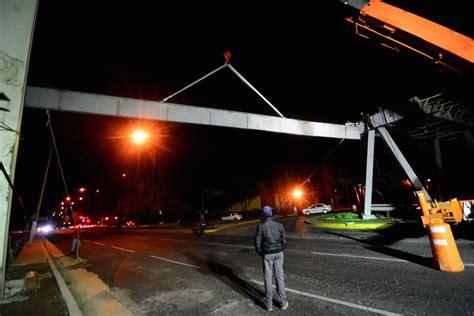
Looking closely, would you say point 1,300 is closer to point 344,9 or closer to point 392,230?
point 344,9

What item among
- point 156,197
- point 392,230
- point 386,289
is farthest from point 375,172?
point 156,197

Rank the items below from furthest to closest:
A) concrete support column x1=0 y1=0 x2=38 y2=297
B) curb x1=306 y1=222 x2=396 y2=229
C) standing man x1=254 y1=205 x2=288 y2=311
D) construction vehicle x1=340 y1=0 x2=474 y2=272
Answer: curb x1=306 y1=222 x2=396 y2=229 → construction vehicle x1=340 y1=0 x2=474 y2=272 → concrete support column x1=0 y1=0 x2=38 y2=297 → standing man x1=254 y1=205 x2=288 y2=311

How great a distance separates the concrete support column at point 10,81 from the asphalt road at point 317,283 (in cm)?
341

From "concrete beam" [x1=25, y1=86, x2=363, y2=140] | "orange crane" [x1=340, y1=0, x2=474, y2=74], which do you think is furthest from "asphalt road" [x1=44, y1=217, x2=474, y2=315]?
"orange crane" [x1=340, y1=0, x2=474, y2=74]

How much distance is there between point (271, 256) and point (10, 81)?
7.00 m

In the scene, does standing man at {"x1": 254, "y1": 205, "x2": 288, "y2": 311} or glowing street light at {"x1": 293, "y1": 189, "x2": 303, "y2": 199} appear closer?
standing man at {"x1": 254, "y1": 205, "x2": 288, "y2": 311}

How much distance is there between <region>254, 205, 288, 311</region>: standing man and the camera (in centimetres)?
480

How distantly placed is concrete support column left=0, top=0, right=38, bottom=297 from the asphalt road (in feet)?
11.2

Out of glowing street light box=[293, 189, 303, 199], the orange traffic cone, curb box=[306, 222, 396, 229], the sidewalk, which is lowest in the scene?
the sidewalk

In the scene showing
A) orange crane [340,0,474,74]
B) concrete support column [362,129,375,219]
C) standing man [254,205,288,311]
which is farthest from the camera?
concrete support column [362,129,375,219]

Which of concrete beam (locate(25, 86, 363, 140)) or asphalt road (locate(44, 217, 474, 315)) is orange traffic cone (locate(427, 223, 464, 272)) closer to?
asphalt road (locate(44, 217, 474, 315))

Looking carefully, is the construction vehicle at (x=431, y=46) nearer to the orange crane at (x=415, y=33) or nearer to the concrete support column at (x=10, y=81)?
the orange crane at (x=415, y=33)

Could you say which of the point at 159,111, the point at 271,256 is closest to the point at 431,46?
the point at 271,256

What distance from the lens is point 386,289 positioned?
17.3ft
